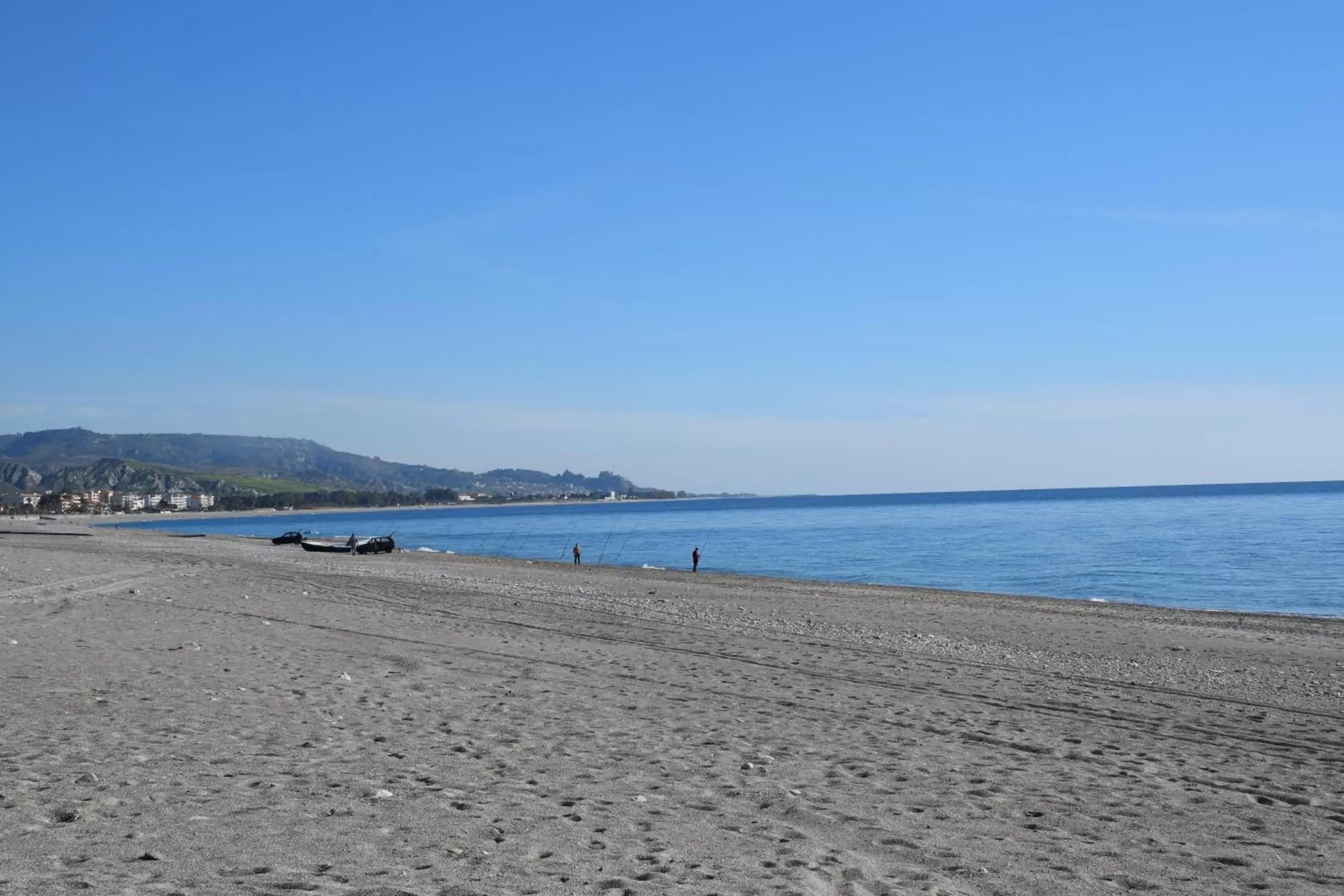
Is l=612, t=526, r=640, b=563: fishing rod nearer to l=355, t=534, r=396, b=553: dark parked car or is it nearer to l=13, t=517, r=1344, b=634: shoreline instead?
l=13, t=517, r=1344, b=634: shoreline

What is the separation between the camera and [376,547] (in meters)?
59.8

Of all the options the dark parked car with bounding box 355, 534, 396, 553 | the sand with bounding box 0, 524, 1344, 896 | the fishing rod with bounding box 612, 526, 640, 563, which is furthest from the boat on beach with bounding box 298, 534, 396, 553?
the sand with bounding box 0, 524, 1344, 896

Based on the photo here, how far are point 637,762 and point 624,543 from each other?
3277 inches

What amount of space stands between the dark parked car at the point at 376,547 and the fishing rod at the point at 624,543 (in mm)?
13542

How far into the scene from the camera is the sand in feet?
20.0

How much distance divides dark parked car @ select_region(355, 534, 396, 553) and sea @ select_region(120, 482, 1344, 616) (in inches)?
302

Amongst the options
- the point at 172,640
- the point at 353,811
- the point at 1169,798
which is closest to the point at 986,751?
the point at 1169,798

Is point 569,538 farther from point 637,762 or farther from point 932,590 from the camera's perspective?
point 637,762

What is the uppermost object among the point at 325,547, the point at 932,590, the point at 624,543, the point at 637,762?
the point at 637,762

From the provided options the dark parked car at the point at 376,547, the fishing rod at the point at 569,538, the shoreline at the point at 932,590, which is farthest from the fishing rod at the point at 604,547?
the dark parked car at the point at 376,547

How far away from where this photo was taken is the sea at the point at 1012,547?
43500mm

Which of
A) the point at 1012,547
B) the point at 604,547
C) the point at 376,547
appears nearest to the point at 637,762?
the point at 376,547

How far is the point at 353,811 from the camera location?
22.7 ft

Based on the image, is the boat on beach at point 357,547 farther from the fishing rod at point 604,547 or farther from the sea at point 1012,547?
the fishing rod at point 604,547
